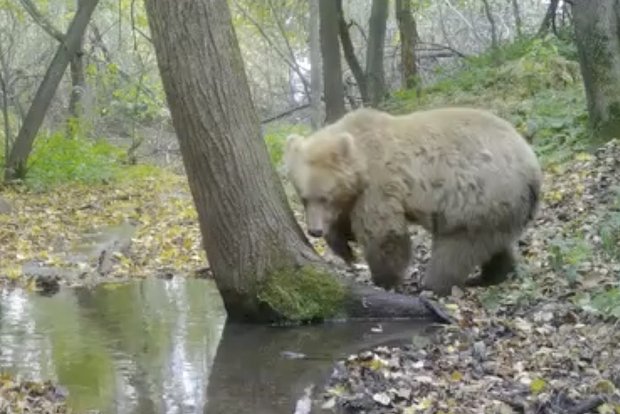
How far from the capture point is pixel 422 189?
27.3ft

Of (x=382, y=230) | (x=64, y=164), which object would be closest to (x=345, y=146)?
(x=382, y=230)

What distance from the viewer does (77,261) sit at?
12.0m

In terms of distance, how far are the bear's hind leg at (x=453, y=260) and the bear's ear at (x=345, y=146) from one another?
1.12 meters

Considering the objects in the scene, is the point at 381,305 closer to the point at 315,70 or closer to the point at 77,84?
the point at 315,70

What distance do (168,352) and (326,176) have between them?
6.36 ft

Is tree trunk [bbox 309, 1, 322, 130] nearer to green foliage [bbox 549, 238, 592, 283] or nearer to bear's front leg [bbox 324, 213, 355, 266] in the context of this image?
bear's front leg [bbox 324, 213, 355, 266]

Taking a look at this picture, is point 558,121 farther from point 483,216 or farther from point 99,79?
point 99,79

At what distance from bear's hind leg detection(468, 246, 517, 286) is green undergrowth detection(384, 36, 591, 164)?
4318mm

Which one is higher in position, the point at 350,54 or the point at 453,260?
the point at 350,54

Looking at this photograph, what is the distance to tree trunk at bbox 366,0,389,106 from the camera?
20625mm

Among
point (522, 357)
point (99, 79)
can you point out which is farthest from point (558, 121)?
point (99, 79)

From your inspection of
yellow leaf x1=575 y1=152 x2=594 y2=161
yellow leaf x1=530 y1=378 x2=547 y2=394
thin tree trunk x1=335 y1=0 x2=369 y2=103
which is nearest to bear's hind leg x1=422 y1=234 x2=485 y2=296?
yellow leaf x1=530 y1=378 x2=547 y2=394

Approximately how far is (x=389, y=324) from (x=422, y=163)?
1446 mm

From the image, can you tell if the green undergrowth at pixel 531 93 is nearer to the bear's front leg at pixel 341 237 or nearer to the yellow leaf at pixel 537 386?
the bear's front leg at pixel 341 237
